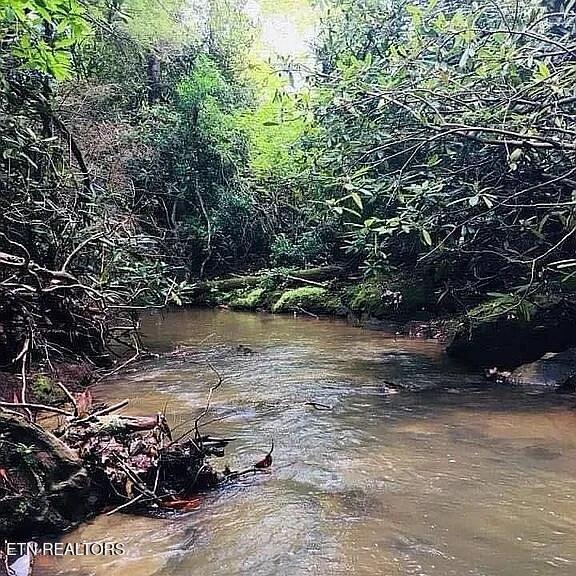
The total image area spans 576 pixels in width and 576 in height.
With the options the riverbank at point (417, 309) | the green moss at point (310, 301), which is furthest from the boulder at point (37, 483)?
the green moss at point (310, 301)

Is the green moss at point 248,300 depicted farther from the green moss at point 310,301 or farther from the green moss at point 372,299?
the green moss at point 372,299

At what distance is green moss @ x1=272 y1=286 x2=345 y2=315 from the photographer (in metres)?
14.0

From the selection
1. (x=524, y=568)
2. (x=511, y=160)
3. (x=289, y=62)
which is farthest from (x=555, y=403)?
(x=289, y=62)

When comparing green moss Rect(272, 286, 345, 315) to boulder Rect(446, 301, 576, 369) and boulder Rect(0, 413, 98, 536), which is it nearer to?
boulder Rect(446, 301, 576, 369)

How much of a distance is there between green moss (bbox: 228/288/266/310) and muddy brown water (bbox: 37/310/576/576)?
802 cm

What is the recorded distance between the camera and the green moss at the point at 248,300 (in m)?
16.0

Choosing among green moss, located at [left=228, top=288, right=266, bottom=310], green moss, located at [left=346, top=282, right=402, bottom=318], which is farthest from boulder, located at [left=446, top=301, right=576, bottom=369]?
green moss, located at [left=228, top=288, right=266, bottom=310]

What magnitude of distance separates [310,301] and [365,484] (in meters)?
10.5

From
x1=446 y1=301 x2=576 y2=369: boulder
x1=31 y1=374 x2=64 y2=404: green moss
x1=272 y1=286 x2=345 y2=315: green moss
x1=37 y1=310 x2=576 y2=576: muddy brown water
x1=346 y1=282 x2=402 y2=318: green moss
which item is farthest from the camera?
x1=272 y1=286 x2=345 y2=315: green moss

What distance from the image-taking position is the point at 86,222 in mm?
7398

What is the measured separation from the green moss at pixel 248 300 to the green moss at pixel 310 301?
2.47ft

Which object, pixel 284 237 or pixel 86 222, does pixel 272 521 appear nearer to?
pixel 86 222

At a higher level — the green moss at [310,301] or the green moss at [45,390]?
the green moss at [310,301]

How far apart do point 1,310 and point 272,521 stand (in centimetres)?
356
